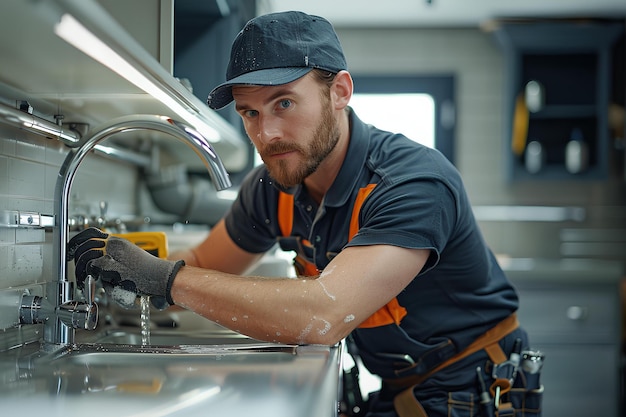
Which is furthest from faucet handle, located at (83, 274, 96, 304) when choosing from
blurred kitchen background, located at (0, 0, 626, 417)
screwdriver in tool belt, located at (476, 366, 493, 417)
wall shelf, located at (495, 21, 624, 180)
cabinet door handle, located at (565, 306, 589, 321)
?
wall shelf, located at (495, 21, 624, 180)

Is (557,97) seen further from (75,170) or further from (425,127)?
(75,170)

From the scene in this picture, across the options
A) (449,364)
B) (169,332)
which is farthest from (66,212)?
(449,364)

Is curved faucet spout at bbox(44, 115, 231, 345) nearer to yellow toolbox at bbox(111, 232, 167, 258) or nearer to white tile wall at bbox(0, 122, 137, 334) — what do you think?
white tile wall at bbox(0, 122, 137, 334)

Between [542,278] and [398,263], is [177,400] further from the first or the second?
[542,278]

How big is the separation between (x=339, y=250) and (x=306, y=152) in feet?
0.65

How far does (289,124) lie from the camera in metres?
1.28

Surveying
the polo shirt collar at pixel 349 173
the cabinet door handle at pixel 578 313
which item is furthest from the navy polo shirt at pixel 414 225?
the cabinet door handle at pixel 578 313

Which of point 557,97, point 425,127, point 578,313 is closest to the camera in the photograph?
point 578,313

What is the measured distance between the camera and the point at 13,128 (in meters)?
1.19

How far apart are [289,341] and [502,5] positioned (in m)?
2.62

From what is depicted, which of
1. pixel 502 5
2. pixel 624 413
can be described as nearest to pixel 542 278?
pixel 624 413

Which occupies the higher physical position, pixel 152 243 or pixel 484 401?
pixel 152 243

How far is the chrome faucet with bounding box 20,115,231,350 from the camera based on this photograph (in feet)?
3.67

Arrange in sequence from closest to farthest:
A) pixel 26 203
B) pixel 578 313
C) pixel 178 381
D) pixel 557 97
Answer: pixel 178 381
pixel 26 203
pixel 578 313
pixel 557 97
